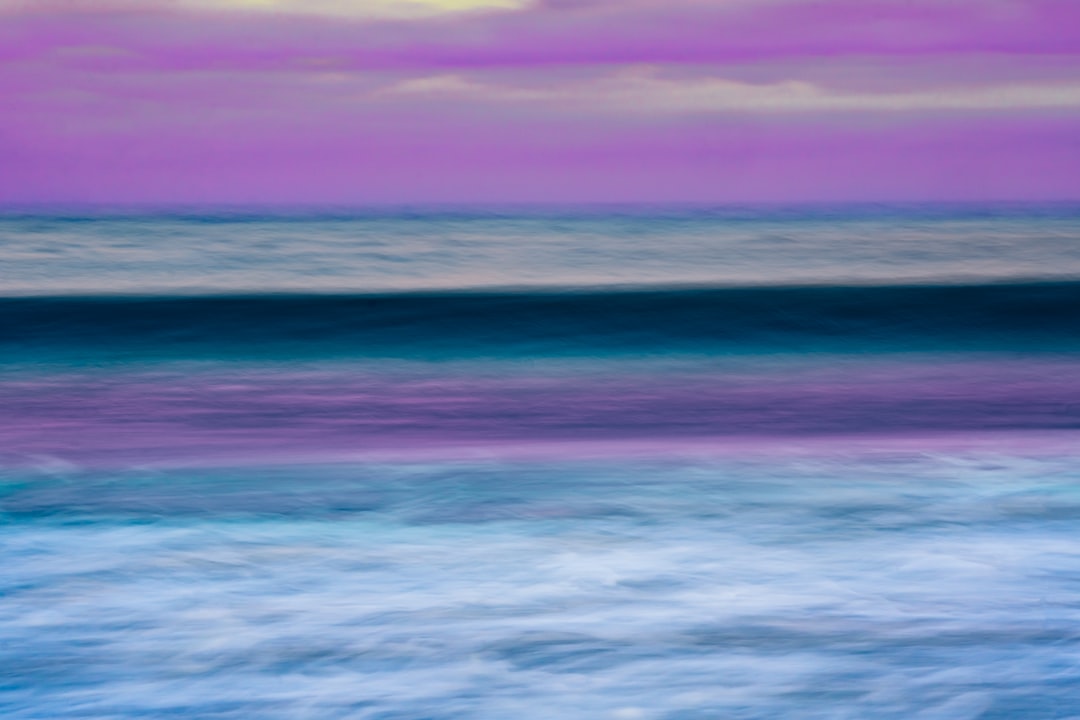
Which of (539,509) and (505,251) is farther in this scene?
(505,251)

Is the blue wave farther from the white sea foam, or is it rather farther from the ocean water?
the white sea foam

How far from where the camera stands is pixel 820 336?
1002cm

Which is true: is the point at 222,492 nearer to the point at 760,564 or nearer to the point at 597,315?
the point at 760,564

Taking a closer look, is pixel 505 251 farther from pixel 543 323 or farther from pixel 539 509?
pixel 539 509

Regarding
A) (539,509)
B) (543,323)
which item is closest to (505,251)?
(543,323)

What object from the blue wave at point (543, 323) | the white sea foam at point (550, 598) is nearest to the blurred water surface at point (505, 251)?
the blue wave at point (543, 323)

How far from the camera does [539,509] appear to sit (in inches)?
161

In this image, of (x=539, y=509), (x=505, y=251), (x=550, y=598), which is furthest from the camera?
(x=505, y=251)

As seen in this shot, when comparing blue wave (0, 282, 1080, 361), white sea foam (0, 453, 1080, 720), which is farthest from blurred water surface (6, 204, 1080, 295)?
white sea foam (0, 453, 1080, 720)

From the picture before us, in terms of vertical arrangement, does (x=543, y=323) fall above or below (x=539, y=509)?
above

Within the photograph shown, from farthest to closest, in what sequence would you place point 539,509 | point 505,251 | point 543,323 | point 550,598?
point 505,251 → point 543,323 → point 539,509 → point 550,598

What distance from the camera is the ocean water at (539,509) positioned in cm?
260

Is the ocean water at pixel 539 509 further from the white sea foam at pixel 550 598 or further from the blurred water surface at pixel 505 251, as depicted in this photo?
the blurred water surface at pixel 505 251

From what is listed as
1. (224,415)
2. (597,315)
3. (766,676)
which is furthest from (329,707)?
(597,315)
